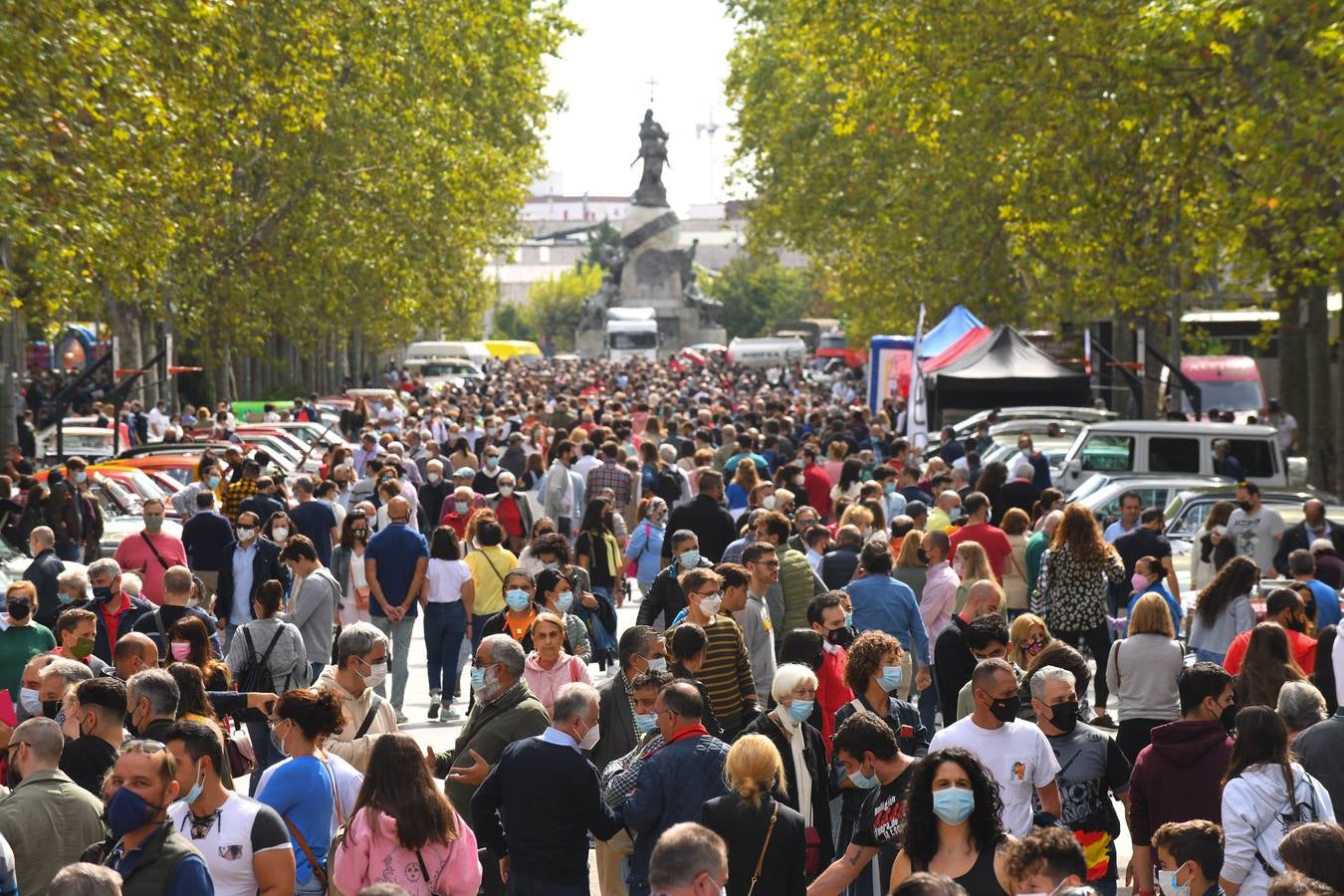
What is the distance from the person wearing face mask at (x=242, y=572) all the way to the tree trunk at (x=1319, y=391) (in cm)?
1875

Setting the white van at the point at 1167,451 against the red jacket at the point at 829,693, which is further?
the white van at the point at 1167,451

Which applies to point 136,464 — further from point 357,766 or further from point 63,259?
point 357,766

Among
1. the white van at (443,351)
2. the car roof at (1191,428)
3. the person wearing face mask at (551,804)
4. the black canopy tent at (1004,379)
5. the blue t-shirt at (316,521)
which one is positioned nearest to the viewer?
the person wearing face mask at (551,804)

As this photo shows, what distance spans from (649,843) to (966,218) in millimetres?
34936

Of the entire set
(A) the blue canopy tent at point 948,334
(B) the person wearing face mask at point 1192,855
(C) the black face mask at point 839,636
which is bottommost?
(B) the person wearing face mask at point 1192,855

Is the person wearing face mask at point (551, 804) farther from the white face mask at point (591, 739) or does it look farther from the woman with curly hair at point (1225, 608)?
the woman with curly hair at point (1225, 608)

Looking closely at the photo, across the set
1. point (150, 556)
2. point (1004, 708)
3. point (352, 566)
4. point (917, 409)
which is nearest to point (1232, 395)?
point (917, 409)

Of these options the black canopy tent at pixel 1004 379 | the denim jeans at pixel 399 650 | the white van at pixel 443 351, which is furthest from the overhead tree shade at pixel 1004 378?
the white van at pixel 443 351

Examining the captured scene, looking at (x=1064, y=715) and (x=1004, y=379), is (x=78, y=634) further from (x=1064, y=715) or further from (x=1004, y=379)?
(x=1004, y=379)

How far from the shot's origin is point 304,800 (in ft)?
23.6

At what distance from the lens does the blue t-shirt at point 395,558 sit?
1478cm

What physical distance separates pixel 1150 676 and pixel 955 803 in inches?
151

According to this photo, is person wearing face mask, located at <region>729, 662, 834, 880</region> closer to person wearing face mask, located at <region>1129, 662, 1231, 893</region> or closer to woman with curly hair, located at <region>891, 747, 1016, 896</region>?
person wearing face mask, located at <region>1129, 662, 1231, 893</region>

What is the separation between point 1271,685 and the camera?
9172 mm
